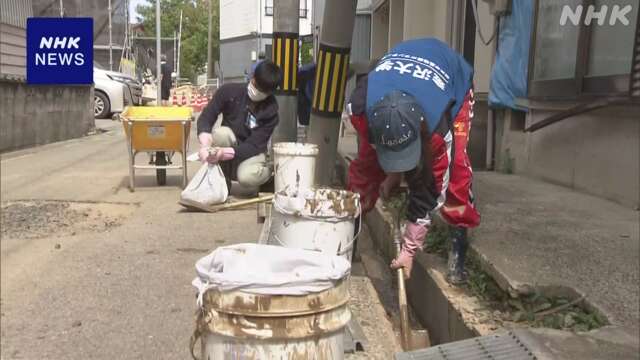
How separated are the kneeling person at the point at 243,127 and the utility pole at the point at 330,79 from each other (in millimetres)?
1135

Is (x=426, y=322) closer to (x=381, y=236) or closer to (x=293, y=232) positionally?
(x=293, y=232)

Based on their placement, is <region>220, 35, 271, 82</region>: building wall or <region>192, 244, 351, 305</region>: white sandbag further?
<region>220, 35, 271, 82</region>: building wall

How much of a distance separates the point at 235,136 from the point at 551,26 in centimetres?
314

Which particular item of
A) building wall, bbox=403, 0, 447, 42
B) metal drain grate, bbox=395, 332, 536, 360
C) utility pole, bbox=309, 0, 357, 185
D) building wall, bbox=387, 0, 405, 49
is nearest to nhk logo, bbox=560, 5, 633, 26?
utility pole, bbox=309, 0, 357, 185

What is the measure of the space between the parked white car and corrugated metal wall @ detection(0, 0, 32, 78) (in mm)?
3744

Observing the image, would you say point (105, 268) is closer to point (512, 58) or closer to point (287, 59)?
point (287, 59)

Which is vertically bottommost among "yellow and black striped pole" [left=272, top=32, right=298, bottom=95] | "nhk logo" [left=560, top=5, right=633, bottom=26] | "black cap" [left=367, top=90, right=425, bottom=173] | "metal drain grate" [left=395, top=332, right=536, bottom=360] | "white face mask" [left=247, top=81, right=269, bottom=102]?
"metal drain grate" [left=395, top=332, right=536, bottom=360]

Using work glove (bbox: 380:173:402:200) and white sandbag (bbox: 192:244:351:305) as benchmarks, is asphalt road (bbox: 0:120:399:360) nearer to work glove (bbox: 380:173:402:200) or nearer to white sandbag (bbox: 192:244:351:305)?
work glove (bbox: 380:173:402:200)

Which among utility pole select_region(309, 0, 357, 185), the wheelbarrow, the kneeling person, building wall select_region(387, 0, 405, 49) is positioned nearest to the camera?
utility pole select_region(309, 0, 357, 185)

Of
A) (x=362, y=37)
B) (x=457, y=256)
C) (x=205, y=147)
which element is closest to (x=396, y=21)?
(x=362, y=37)

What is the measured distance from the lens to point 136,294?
398 cm

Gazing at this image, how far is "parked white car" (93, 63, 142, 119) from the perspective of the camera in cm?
1532

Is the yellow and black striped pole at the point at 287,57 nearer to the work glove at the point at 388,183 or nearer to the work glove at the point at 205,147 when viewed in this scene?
the work glove at the point at 205,147

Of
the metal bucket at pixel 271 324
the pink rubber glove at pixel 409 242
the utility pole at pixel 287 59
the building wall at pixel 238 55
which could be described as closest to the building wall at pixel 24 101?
the building wall at pixel 238 55
